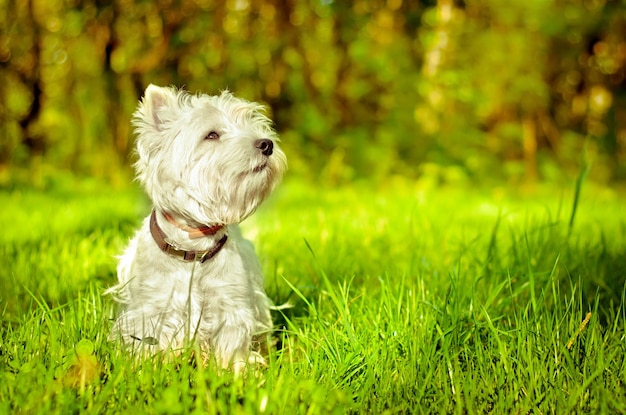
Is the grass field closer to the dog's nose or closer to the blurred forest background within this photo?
the dog's nose

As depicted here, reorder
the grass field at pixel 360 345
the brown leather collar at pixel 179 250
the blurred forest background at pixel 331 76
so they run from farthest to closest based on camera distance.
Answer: the blurred forest background at pixel 331 76, the brown leather collar at pixel 179 250, the grass field at pixel 360 345

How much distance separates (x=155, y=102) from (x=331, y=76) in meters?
8.29

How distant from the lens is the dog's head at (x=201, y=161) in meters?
2.69

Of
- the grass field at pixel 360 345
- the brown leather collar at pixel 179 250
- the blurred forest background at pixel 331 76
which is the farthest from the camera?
the blurred forest background at pixel 331 76

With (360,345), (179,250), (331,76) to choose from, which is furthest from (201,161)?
(331,76)

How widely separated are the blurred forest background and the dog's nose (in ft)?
21.2

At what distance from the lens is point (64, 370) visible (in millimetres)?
2254

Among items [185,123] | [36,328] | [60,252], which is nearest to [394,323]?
[185,123]

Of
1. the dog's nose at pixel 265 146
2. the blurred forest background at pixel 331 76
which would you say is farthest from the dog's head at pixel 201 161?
the blurred forest background at pixel 331 76

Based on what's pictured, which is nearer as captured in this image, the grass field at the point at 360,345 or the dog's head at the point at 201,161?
the grass field at the point at 360,345

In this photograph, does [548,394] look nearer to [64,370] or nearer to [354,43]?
[64,370]

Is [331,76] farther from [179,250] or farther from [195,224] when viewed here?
[179,250]

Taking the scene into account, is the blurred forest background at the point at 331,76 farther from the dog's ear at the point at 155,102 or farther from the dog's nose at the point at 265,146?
the dog's nose at the point at 265,146

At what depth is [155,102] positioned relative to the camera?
2.78 m
